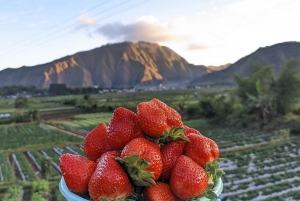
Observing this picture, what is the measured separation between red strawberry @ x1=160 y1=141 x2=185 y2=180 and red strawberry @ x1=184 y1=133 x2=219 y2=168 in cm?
3

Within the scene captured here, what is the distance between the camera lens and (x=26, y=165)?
35.3 feet

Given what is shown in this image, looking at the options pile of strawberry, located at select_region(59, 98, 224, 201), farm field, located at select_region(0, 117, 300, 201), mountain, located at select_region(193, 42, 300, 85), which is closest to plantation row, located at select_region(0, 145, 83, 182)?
farm field, located at select_region(0, 117, 300, 201)

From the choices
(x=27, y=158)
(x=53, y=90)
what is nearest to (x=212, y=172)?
(x=27, y=158)

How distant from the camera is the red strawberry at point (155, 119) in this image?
110cm

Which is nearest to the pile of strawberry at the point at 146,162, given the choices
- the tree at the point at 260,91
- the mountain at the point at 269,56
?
the tree at the point at 260,91

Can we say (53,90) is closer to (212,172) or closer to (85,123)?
(85,123)

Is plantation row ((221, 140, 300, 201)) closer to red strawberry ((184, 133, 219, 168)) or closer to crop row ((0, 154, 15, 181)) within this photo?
red strawberry ((184, 133, 219, 168))

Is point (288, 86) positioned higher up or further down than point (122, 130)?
further down

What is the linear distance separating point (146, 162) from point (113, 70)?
125416mm

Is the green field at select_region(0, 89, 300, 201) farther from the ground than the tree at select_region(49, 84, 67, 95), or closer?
closer

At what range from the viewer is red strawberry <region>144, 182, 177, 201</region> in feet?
3.20

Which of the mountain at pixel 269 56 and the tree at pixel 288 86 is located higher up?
the mountain at pixel 269 56

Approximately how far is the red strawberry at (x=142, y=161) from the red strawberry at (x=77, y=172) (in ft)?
0.57

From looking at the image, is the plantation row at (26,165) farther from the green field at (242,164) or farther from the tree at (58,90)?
the tree at (58,90)
